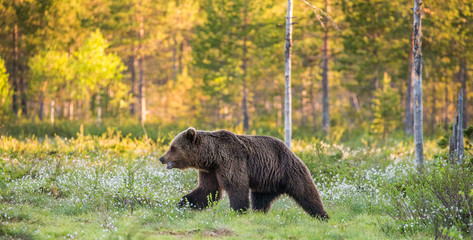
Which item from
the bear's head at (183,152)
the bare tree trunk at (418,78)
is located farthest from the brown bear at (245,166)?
the bare tree trunk at (418,78)

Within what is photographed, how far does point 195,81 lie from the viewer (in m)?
38.6

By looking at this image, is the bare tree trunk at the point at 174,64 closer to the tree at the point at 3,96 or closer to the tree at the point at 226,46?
the tree at the point at 226,46

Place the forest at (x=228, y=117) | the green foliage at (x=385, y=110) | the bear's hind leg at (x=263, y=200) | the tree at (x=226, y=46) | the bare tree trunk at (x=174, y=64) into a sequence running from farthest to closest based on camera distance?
the bare tree trunk at (x=174, y=64) < the tree at (x=226, y=46) < the green foliage at (x=385, y=110) < the bear's hind leg at (x=263, y=200) < the forest at (x=228, y=117)

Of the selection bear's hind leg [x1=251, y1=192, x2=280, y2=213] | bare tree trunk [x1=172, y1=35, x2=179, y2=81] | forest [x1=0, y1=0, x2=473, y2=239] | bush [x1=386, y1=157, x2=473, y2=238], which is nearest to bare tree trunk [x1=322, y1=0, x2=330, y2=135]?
forest [x1=0, y1=0, x2=473, y2=239]

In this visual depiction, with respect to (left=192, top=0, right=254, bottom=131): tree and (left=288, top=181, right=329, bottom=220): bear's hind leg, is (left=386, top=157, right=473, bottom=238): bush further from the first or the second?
(left=192, top=0, right=254, bottom=131): tree

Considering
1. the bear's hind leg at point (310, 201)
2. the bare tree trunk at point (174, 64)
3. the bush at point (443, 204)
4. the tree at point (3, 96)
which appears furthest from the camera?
the bare tree trunk at point (174, 64)

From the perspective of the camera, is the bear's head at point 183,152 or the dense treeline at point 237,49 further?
the dense treeline at point 237,49

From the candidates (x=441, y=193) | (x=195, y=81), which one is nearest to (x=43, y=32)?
(x=195, y=81)

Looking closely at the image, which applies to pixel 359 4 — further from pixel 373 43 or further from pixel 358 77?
pixel 358 77

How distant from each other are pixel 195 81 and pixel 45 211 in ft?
101

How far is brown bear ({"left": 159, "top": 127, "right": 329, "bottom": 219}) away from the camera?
7828 millimetres

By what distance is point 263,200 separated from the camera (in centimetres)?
832

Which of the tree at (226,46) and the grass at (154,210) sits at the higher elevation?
the tree at (226,46)

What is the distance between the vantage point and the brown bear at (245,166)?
25.7ft
